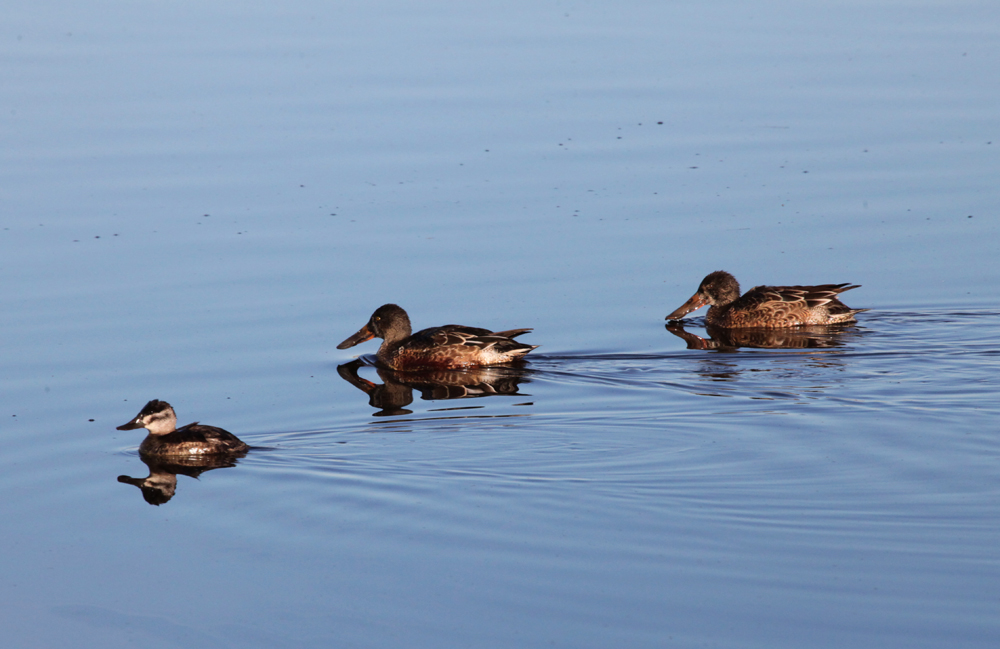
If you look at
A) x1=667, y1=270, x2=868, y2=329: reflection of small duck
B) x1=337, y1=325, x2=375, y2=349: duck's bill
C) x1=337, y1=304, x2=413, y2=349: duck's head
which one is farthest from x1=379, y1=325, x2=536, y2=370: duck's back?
x1=667, y1=270, x2=868, y2=329: reflection of small duck

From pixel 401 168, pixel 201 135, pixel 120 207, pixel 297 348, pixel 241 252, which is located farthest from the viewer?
pixel 201 135

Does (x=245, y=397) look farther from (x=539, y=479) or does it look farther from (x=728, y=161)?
(x=728, y=161)

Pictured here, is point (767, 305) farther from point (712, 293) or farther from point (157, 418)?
point (157, 418)

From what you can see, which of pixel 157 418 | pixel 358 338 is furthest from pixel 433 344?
pixel 157 418

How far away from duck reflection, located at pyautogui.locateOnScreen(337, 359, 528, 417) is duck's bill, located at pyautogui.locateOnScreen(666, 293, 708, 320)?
1908 mm

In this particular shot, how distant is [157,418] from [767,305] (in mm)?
5880

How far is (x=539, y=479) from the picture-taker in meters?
8.50

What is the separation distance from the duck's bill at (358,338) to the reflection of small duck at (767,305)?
2.71 m

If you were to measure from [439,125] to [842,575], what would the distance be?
1262 cm

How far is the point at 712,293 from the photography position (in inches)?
509

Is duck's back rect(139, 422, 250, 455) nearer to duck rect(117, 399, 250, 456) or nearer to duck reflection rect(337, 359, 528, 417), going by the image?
duck rect(117, 399, 250, 456)

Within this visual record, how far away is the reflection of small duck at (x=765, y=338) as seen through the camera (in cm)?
1222

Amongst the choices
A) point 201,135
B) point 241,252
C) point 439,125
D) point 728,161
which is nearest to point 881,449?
point 241,252

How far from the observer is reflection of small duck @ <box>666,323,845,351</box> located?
12.2 m
